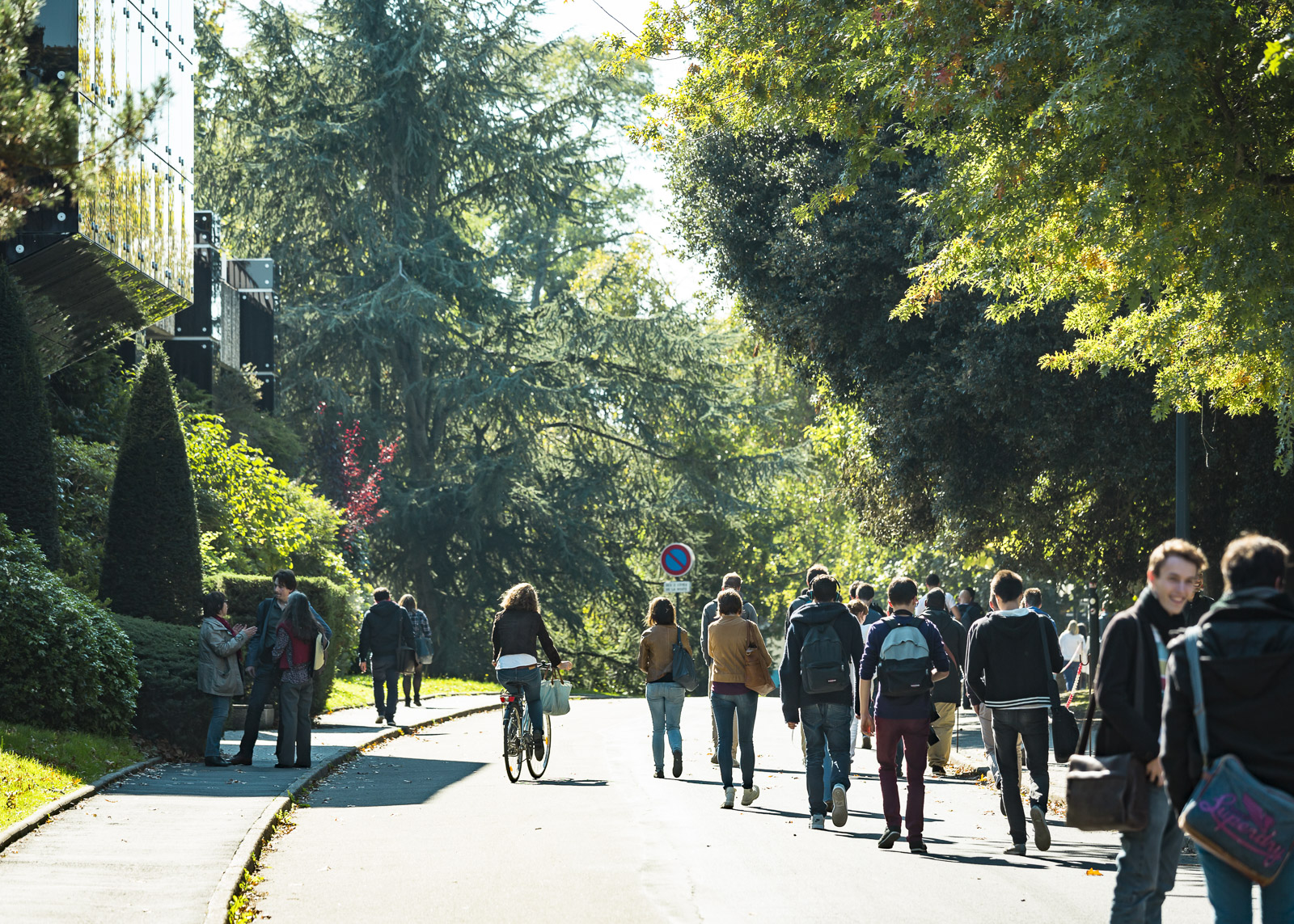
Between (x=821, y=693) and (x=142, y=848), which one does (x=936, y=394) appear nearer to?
(x=821, y=693)

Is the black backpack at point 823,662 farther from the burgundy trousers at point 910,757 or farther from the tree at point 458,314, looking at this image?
the tree at point 458,314

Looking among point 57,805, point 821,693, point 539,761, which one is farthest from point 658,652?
point 57,805

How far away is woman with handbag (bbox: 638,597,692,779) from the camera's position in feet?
49.5

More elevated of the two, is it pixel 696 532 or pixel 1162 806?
pixel 696 532

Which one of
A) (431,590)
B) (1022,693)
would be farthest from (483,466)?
(1022,693)

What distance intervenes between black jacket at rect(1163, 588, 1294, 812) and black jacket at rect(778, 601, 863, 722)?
570cm

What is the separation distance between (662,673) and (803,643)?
4023 mm

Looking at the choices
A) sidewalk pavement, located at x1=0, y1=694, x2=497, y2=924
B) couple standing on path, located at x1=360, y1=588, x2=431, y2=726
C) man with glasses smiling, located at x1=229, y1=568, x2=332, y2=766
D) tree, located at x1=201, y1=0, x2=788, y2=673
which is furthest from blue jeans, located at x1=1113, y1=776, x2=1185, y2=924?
tree, located at x1=201, y1=0, x2=788, y2=673

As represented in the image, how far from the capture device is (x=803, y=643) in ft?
37.1

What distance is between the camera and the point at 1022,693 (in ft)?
33.4

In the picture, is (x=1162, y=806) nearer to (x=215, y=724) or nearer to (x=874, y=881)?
(x=874, y=881)

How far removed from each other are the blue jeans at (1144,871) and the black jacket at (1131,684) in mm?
216

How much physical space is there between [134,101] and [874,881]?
26.8 ft

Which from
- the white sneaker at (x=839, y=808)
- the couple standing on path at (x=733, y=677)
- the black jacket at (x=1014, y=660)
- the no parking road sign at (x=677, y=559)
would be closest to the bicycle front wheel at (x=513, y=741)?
the couple standing on path at (x=733, y=677)
